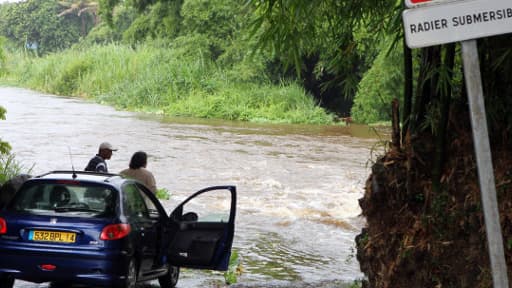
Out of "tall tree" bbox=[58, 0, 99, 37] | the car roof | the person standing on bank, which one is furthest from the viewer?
"tall tree" bbox=[58, 0, 99, 37]

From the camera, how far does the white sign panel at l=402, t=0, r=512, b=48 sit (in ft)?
14.6

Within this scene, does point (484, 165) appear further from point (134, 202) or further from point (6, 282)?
point (6, 282)

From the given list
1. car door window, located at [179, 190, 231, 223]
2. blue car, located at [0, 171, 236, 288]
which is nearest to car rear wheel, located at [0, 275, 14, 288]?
blue car, located at [0, 171, 236, 288]

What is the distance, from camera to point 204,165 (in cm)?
2550

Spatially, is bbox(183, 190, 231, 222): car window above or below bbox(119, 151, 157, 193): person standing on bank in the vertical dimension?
below

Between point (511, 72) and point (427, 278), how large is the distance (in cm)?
176

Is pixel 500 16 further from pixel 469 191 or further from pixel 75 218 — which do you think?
pixel 75 218

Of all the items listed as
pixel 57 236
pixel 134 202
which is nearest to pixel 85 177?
pixel 134 202

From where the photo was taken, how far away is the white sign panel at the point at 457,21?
4449 mm

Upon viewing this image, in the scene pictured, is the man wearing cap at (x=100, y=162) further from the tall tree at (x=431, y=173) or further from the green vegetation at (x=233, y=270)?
the tall tree at (x=431, y=173)

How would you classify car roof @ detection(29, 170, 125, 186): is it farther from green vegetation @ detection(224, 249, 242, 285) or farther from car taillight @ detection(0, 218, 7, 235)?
green vegetation @ detection(224, 249, 242, 285)

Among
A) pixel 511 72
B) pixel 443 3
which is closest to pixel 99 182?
pixel 511 72

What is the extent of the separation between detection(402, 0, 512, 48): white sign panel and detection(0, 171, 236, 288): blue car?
5017 mm

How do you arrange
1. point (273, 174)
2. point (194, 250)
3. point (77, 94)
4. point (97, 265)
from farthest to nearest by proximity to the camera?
point (77, 94)
point (273, 174)
point (194, 250)
point (97, 265)
